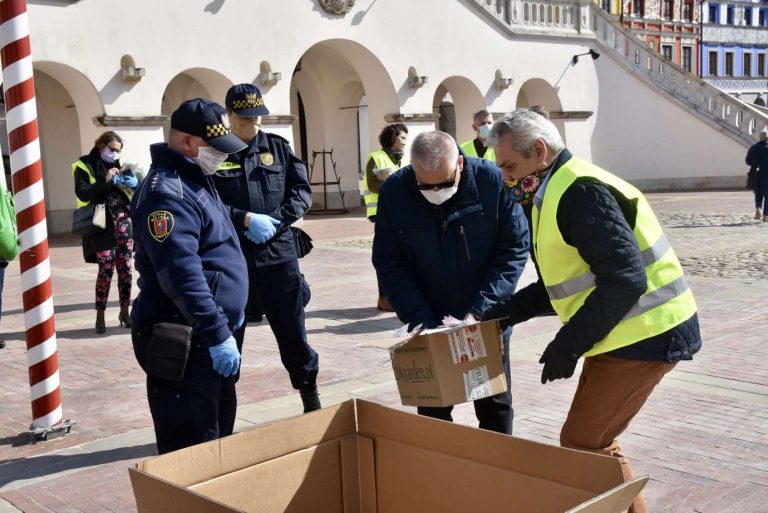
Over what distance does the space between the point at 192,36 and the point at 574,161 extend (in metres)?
15.7

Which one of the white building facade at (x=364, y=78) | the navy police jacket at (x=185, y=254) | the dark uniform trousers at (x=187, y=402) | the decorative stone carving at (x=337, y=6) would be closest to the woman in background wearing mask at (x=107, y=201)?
the navy police jacket at (x=185, y=254)

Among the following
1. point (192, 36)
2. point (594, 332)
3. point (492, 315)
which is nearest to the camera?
point (594, 332)

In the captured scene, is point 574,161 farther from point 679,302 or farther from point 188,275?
point 188,275

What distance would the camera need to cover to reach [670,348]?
316 cm

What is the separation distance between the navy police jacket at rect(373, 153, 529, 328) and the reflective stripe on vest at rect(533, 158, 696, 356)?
2.51ft

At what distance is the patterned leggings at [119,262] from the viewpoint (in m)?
8.85

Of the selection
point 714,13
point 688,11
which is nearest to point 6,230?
point 688,11

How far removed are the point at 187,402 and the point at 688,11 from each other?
6299cm

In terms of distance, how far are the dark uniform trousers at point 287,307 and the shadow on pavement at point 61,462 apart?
0.97 meters

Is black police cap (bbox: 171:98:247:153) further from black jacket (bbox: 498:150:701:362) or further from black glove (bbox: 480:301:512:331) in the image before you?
black jacket (bbox: 498:150:701:362)

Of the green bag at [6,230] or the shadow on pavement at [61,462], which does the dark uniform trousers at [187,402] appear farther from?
the green bag at [6,230]

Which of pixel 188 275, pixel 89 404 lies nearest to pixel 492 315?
pixel 188 275

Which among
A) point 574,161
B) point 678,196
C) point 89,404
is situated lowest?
point 678,196

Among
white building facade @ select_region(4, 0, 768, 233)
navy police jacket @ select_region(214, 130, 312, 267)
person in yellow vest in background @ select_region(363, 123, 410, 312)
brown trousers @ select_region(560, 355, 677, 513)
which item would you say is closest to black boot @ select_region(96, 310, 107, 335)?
person in yellow vest in background @ select_region(363, 123, 410, 312)
